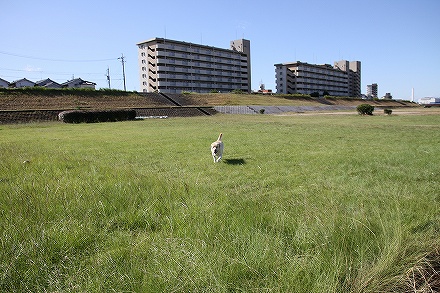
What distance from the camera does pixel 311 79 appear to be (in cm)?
12338

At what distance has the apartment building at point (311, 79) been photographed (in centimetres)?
11925

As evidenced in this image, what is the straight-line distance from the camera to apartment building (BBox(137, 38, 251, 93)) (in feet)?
286

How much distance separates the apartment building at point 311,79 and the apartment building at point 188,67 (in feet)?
52.1

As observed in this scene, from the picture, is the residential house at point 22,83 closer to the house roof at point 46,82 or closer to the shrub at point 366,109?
the house roof at point 46,82

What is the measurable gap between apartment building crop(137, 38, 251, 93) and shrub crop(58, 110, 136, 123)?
5308cm

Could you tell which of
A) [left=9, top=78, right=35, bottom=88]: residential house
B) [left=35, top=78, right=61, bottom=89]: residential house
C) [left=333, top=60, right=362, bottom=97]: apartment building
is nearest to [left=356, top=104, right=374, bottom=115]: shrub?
[left=35, top=78, right=61, bottom=89]: residential house

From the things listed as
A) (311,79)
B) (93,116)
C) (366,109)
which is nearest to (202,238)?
(93,116)

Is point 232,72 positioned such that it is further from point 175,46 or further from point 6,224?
point 6,224

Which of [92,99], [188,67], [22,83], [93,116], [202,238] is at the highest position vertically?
[188,67]

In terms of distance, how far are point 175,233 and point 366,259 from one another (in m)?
1.68

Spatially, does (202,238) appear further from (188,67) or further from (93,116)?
(188,67)

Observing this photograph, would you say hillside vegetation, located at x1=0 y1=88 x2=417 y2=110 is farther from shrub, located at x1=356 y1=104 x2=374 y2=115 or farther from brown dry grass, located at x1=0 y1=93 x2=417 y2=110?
shrub, located at x1=356 y1=104 x2=374 y2=115

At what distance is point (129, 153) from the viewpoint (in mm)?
10117

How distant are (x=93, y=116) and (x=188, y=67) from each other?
65909mm
